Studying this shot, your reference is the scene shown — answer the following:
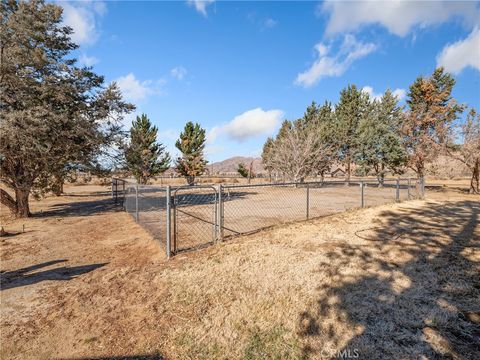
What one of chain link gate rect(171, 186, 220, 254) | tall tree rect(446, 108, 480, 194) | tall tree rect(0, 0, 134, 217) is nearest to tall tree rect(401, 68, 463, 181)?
tall tree rect(446, 108, 480, 194)

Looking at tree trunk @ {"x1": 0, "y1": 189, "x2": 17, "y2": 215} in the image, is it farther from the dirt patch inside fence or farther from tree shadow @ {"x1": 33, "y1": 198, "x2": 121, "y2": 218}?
the dirt patch inside fence

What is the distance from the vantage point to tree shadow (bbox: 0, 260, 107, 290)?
14.9ft

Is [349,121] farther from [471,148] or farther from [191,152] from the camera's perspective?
[191,152]

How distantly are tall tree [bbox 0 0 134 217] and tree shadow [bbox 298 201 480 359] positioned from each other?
10.6 m

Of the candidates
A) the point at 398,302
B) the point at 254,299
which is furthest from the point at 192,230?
the point at 398,302

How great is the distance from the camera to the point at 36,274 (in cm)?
492

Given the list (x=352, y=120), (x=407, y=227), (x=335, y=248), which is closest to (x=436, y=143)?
(x=352, y=120)

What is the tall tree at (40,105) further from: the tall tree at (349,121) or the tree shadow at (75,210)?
the tall tree at (349,121)

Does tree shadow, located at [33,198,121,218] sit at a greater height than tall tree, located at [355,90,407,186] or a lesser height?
lesser

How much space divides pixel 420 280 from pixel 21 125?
39.7ft

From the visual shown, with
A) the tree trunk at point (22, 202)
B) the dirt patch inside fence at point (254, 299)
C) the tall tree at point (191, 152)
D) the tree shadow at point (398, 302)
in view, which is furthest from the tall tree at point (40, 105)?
the tall tree at point (191, 152)

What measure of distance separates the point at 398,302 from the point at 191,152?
3506cm

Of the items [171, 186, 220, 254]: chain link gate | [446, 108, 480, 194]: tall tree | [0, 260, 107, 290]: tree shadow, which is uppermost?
[446, 108, 480, 194]: tall tree

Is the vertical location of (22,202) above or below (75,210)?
above
